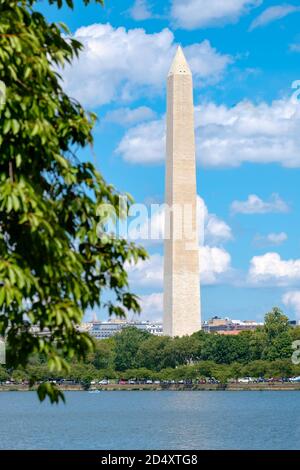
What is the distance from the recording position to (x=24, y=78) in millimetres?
9625

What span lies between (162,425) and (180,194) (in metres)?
41.0

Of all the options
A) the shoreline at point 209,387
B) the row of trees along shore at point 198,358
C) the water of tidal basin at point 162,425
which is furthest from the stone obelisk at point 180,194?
the shoreline at point 209,387

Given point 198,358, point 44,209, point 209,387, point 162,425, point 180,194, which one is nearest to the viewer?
point 44,209

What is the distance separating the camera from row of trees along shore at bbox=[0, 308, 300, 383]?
11681 cm

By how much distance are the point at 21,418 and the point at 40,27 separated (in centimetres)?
6789

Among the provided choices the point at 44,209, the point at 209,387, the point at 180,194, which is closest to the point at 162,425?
the point at 180,194

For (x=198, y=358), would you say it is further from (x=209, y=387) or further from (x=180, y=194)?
(x=180, y=194)

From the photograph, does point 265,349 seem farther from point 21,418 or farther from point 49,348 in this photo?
point 49,348

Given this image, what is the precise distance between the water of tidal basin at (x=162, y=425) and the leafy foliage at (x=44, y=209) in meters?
37.9

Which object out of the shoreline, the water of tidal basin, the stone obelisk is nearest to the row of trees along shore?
the shoreline

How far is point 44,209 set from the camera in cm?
948

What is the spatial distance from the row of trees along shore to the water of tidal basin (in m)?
17.1

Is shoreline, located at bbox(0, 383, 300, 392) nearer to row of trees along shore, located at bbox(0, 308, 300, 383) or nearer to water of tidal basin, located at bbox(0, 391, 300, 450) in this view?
row of trees along shore, located at bbox(0, 308, 300, 383)

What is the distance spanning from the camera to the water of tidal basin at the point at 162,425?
5009 cm
